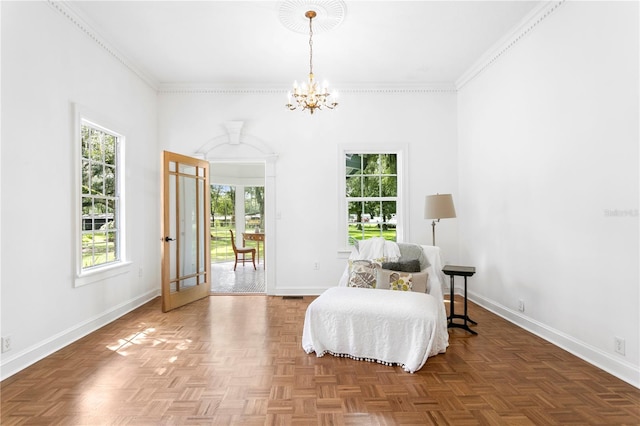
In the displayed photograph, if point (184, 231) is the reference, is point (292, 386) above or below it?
below

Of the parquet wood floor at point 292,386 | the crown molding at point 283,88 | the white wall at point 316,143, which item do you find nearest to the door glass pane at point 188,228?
the white wall at point 316,143

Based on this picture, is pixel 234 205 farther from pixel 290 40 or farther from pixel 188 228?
pixel 290 40

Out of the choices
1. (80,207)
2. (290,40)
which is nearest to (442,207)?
(290,40)

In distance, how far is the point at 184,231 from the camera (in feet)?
16.2

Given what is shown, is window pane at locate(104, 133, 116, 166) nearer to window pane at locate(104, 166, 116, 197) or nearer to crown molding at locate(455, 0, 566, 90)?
window pane at locate(104, 166, 116, 197)

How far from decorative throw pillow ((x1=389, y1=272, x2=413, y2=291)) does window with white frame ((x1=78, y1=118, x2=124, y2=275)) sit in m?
3.30

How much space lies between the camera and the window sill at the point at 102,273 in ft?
11.4

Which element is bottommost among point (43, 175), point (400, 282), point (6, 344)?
point (6, 344)

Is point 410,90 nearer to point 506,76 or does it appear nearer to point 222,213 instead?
point 506,76

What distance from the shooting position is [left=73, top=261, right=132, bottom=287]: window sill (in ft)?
11.4

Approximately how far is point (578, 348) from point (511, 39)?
3341 mm

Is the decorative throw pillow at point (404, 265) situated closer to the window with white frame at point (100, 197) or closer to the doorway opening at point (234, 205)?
the window with white frame at point (100, 197)

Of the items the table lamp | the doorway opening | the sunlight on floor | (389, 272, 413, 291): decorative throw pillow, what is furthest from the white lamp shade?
the doorway opening

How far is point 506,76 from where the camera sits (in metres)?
4.01
